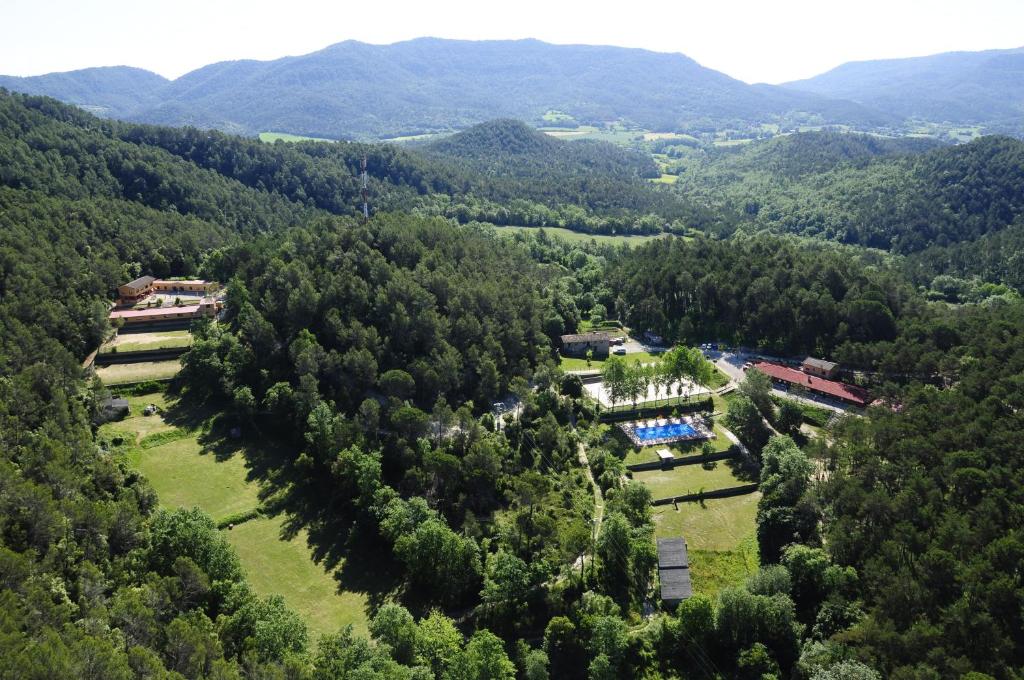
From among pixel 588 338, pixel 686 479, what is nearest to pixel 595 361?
pixel 588 338

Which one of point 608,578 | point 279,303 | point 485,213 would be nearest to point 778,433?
point 608,578

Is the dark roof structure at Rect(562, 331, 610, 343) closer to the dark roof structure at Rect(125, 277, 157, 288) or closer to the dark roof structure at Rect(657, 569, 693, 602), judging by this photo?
the dark roof structure at Rect(657, 569, 693, 602)

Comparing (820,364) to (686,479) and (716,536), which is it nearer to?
(686,479)

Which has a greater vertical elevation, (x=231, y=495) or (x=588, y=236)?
(x=588, y=236)

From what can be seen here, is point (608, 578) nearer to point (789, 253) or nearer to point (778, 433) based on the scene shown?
point (778, 433)

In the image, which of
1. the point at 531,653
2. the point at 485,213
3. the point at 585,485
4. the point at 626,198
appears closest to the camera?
the point at 531,653

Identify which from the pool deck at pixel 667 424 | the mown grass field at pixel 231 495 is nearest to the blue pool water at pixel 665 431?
the pool deck at pixel 667 424

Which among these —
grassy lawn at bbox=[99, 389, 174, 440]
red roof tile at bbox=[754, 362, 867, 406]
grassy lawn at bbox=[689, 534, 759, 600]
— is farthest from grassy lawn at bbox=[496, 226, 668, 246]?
grassy lawn at bbox=[689, 534, 759, 600]
